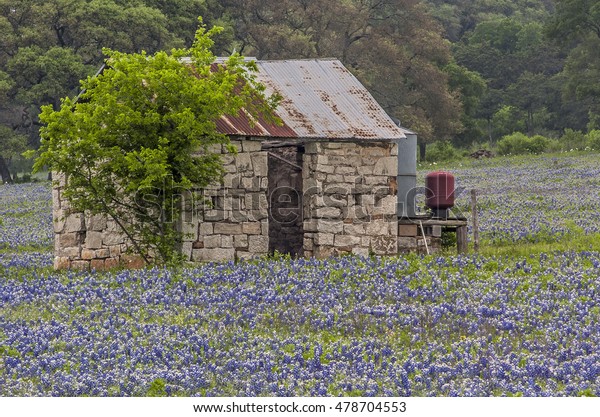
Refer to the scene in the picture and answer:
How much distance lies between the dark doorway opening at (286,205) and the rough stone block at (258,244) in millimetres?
1296

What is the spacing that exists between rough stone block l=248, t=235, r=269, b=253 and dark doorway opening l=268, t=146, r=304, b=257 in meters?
1.30

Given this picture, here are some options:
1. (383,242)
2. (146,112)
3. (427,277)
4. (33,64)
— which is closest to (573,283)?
(427,277)

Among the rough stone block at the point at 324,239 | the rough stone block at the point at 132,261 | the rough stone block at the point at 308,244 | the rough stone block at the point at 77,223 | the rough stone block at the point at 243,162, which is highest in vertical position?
the rough stone block at the point at 243,162

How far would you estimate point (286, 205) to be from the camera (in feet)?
66.6

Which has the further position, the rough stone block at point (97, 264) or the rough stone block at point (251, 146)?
the rough stone block at point (251, 146)

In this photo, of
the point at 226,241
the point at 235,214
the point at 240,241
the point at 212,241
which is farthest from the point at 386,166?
the point at 212,241

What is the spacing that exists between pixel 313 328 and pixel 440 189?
9.65m

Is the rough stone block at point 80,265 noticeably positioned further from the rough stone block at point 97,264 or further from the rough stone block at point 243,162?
the rough stone block at point 243,162

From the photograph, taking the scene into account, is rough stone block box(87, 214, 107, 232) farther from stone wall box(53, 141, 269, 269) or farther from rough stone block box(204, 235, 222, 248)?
rough stone block box(204, 235, 222, 248)

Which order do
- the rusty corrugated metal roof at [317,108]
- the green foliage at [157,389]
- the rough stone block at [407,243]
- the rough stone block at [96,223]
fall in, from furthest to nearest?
the rough stone block at [407,243] → the rusty corrugated metal roof at [317,108] → the rough stone block at [96,223] → the green foliage at [157,389]

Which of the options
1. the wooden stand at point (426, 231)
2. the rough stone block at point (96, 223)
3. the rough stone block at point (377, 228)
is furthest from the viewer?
Answer: the wooden stand at point (426, 231)

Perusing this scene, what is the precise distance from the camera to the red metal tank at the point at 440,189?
20.5 meters

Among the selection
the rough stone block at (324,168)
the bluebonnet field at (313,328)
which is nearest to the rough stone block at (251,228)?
the rough stone block at (324,168)

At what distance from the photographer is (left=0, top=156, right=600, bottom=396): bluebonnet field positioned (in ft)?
30.1
